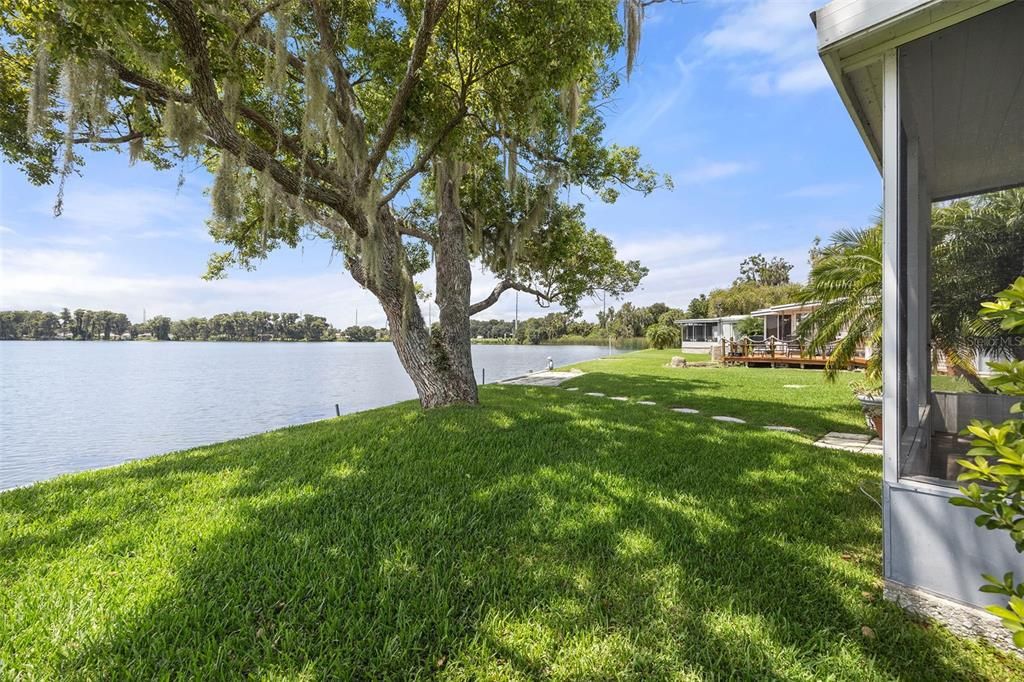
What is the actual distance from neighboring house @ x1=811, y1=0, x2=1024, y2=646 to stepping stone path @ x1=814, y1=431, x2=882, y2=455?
1.90 m

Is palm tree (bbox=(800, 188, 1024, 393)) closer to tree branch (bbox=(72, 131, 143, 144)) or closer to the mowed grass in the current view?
the mowed grass

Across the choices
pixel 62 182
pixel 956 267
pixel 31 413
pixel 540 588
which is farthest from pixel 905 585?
pixel 31 413

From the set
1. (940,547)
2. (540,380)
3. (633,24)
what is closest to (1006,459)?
(940,547)

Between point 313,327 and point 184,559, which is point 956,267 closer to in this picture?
point 184,559

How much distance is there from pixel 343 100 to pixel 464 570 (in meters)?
5.24

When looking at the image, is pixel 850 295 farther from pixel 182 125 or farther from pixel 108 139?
pixel 108 139

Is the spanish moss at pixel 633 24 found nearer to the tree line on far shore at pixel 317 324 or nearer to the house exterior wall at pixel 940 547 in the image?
the house exterior wall at pixel 940 547

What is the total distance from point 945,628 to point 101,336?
8239 cm

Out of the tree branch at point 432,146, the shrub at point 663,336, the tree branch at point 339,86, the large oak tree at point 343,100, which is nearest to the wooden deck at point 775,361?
the large oak tree at point 343,100

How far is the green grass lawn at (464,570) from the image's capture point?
1.59 metres

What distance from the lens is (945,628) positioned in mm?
1765

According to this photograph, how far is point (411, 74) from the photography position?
4.11 meters

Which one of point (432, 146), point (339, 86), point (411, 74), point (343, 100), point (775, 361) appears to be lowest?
point (775, 361)

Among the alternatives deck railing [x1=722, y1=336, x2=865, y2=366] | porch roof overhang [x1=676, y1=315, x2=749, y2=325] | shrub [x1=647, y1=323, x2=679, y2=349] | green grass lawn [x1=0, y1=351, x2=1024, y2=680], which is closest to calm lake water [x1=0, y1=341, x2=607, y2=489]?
green grass lawn [x1=0, y1=351, x2=1024, y2=680]
